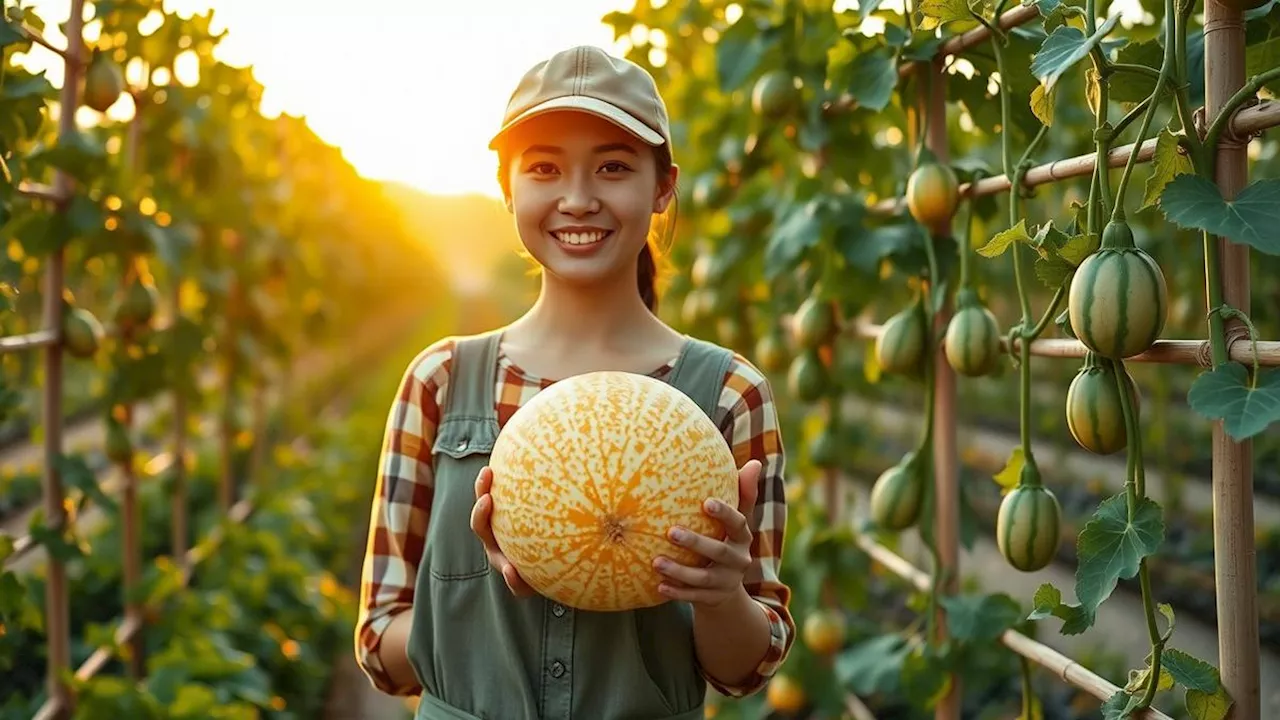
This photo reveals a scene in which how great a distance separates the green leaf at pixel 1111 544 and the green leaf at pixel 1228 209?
0.38 metres

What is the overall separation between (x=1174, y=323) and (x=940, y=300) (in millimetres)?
3812

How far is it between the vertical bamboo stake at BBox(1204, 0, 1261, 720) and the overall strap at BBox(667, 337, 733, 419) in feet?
2.28

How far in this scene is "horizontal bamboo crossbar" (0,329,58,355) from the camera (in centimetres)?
250

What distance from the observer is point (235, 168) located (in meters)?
4.82

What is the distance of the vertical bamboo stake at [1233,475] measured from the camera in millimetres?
1440

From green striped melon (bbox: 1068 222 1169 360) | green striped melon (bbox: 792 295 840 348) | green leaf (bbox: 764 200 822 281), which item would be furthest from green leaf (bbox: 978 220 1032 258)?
green striped melon (bbox: 792 295 840 348)

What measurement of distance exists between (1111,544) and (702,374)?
2.07 ft

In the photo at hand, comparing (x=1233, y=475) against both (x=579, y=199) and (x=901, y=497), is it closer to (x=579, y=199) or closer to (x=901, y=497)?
(x=579, y=199)

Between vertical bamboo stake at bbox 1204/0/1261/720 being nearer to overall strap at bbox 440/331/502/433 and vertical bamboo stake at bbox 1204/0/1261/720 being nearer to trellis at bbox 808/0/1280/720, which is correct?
trellis at bbox 808/0/1280/720

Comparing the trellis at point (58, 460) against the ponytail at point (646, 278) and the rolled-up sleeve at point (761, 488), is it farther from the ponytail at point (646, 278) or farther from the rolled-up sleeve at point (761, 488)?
the rolled-up sleeve at point (761, 488)

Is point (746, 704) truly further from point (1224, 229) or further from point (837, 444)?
point (1224, 229)

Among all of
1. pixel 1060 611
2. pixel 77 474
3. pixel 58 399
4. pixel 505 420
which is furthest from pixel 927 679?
pixel 58 399

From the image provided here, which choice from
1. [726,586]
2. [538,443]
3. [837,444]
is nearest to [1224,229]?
[726,586]

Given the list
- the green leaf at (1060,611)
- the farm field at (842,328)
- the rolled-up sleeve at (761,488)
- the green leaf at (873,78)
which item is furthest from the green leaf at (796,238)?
the green leaf at (1060,611)
